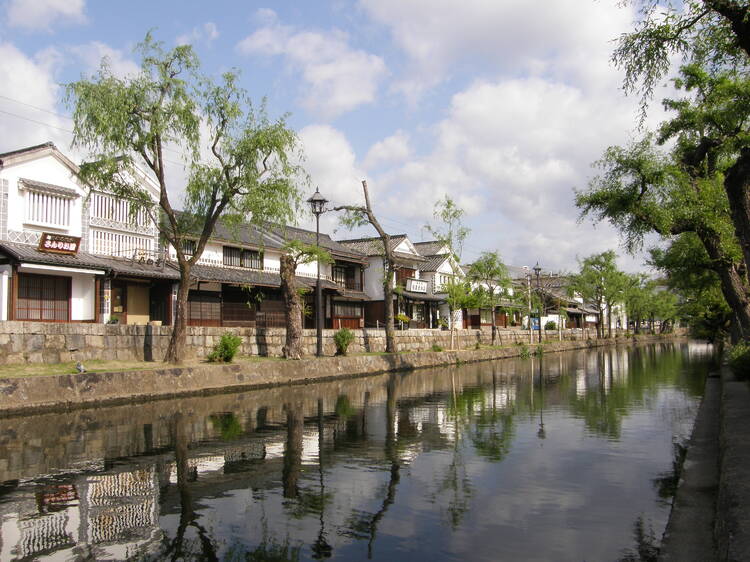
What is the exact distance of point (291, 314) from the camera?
27.0 m

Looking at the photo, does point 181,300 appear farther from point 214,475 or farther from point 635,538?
point 635,538

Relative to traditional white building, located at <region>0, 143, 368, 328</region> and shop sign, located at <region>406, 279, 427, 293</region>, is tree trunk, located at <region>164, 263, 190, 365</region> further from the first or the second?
shop sign, located at <region>406, 279, 427, 293</region>

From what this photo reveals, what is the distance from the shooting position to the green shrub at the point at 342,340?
100 feet

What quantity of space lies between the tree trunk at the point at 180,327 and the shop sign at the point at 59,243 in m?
7.97

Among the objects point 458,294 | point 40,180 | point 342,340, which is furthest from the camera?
point 458,294

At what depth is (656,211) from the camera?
66.6ft

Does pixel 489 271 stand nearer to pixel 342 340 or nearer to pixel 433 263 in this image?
pixel 433 263

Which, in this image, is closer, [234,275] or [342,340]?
[342,340]

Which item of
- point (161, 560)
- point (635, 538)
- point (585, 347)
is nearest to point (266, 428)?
point (161, 560)

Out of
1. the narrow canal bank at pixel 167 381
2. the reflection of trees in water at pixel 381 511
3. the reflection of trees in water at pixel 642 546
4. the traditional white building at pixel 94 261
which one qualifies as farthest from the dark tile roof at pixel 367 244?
the reflection of trees in water at pixel 642 546

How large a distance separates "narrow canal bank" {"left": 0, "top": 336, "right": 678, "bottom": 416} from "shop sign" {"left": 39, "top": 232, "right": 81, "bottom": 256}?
31.6ft

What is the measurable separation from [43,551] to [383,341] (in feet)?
99.2

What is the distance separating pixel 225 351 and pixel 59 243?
923 centimetres

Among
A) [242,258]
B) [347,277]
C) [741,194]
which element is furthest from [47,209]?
[741,194]
